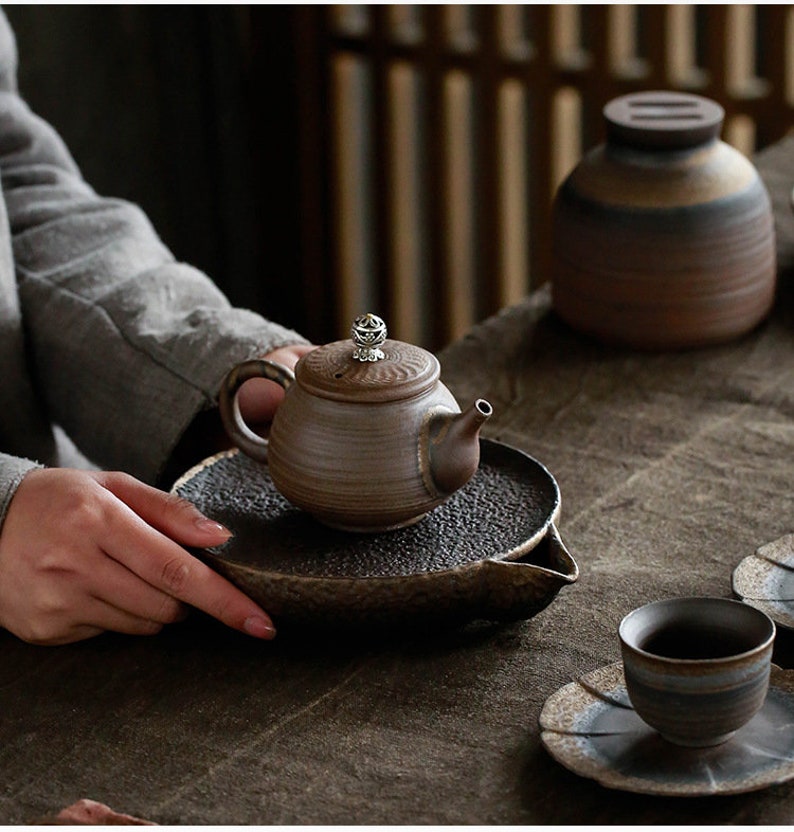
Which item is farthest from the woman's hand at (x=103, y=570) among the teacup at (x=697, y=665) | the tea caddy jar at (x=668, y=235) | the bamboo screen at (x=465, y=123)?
the bamboo screen at (x=465, y=123)

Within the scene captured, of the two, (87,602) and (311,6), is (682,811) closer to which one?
(87,602)

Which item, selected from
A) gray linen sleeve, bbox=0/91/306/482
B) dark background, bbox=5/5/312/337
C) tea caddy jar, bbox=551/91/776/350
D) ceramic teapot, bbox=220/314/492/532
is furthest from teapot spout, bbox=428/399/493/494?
dark background, bbox=5/5/312/337

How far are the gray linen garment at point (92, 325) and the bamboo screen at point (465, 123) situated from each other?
1.45 meters

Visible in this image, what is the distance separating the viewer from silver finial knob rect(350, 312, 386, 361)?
0.95 meters

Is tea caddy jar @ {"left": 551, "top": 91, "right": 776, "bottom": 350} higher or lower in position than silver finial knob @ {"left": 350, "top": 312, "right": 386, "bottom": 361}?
lower

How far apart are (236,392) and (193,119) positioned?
2.18 m

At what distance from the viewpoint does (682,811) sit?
0.77m

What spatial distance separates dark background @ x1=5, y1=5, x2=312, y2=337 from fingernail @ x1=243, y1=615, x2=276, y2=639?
2.14 metres

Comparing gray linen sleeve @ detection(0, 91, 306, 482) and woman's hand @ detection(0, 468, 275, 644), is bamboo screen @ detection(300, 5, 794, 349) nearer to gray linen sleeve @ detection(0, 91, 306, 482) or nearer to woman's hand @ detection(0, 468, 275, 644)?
gray linen sleeve @ detection(0, 91, 306, 482)

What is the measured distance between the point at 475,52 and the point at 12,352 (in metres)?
1.72

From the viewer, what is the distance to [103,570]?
37.6 inches

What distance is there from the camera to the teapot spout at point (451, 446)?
938 mm

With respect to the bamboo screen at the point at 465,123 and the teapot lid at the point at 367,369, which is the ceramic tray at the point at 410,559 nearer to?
the teapot lid at the point at 367,369

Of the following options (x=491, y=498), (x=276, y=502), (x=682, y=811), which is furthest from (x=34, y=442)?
(x=682, y=811)
